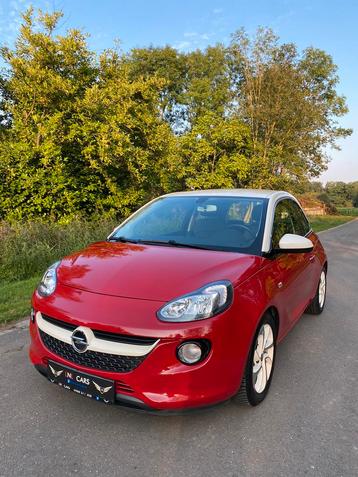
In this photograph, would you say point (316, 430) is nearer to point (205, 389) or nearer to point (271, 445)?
point (271, 445)

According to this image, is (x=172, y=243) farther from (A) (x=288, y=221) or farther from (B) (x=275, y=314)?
(A) (x=288, y=221)

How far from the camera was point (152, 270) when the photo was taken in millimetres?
2793

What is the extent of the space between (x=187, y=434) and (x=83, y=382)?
30.1 inches

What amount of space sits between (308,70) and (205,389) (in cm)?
2742

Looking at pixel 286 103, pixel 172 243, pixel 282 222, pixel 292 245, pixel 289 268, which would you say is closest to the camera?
pixel 292 245

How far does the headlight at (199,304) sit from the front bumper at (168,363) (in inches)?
1.8

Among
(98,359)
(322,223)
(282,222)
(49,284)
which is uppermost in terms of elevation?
(282,222)

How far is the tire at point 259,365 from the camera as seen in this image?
2.75 metres

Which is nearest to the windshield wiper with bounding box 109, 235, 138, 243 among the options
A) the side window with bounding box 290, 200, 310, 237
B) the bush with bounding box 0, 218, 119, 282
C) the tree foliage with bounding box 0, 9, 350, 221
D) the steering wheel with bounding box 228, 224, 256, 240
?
the steering wheel with bounding box 228, 224, 256, 240

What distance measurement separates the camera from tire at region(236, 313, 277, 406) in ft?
9.02

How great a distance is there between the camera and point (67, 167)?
11.2 metres

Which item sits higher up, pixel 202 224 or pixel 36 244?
pixel 202 224

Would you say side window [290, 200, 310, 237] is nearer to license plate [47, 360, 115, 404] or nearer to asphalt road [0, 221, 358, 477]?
asphalt road [0, 221, 358, 477]

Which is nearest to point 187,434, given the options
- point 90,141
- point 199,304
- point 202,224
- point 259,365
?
point 259,365
